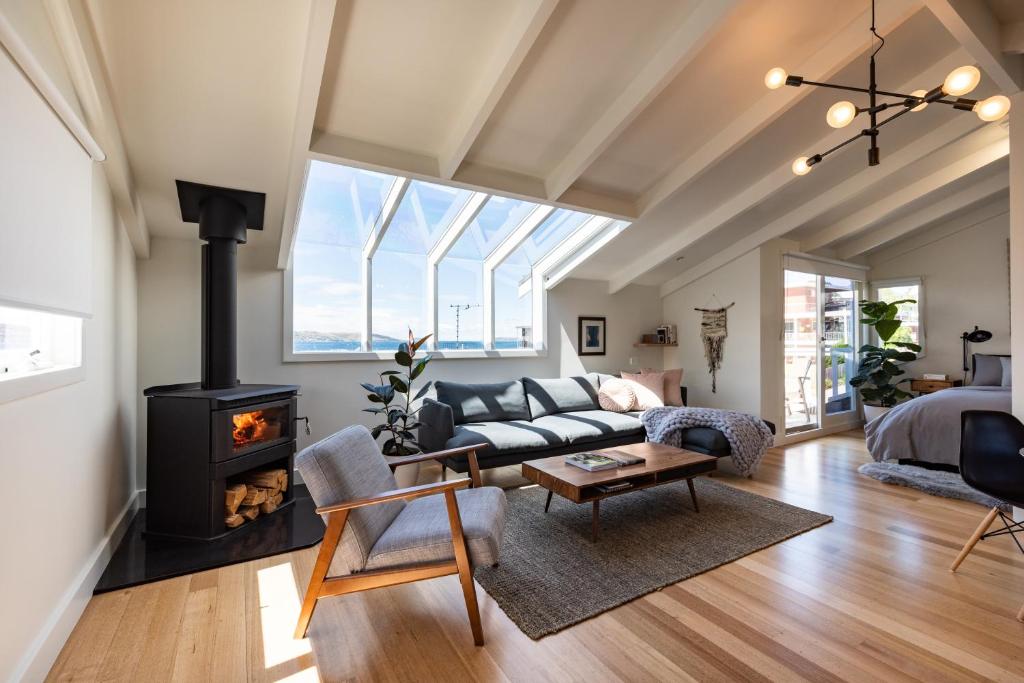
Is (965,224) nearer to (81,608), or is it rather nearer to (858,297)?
(858,297)

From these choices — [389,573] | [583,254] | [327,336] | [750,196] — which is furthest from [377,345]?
[750,196]

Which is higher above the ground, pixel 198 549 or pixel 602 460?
pixel 602 460

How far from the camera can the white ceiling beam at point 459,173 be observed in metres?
2.83

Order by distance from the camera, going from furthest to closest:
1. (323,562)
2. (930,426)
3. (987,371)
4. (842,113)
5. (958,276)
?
(958,276), (987,371), (930,426), (842,113), (323,562)

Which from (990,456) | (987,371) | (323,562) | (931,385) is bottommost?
(323,562)

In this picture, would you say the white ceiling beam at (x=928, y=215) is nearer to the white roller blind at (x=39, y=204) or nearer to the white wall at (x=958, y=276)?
the white wall at (x=958, y=276)

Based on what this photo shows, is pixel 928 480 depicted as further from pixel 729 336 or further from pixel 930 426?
pixel 729 336

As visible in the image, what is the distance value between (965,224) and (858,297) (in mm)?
1355

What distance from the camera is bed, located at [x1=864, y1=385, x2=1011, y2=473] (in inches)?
153

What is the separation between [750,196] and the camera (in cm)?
417

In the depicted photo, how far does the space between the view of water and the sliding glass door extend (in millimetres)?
3288

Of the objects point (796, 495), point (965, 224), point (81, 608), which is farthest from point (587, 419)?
point (965, 224)

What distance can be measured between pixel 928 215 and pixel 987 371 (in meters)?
1.88

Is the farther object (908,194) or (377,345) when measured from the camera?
(908,194)
